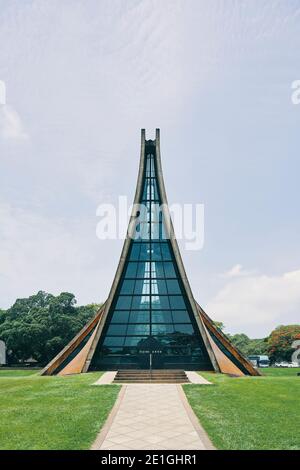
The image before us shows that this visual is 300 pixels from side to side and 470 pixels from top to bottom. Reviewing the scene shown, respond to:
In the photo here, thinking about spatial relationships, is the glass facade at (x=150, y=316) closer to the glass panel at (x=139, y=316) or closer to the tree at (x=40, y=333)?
the glass panel at (x=139, y=316)

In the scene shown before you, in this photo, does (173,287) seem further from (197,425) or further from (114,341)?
(197,425)

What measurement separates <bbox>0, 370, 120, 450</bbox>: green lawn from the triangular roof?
21.4 feet

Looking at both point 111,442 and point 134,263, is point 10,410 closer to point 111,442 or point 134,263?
point 111,442

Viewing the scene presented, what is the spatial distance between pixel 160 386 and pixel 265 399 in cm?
583

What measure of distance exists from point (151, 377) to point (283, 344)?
149 feet

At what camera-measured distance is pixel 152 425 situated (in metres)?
10.4

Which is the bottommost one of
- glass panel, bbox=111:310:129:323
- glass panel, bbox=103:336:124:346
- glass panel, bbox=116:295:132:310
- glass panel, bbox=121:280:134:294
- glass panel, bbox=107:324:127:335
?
glass panel, bbox=103:336:124:346

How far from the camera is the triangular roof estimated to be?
82.2ft

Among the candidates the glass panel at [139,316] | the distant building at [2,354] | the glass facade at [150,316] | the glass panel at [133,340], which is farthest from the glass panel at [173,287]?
the distant building at [2,354]

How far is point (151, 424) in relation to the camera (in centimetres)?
1055

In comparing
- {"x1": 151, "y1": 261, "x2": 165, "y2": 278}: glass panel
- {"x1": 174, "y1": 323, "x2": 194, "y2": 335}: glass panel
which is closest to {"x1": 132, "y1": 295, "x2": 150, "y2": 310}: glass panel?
{"x1": 151, "y1": 261, "x2": 165, "y2": 278}: glass panel


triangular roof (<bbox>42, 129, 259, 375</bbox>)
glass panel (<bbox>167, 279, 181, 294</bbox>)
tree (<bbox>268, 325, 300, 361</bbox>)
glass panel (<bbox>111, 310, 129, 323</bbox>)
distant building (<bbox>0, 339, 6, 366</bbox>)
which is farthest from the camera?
tree (<bbox>268, 325, 300, 361</bbox>)

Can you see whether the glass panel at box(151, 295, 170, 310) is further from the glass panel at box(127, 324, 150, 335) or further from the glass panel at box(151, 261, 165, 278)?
the glass panel at box(151, 261, 165, 278)

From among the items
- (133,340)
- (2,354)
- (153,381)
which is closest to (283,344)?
(133,340)
